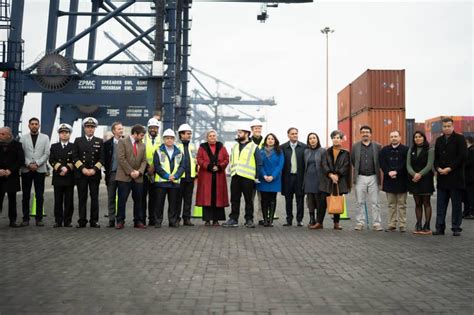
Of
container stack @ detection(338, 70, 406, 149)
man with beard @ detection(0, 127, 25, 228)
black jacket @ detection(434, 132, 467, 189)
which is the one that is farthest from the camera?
container stack @ detection(338, 70, 406, 149)

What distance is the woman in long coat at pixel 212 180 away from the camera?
9734 mm

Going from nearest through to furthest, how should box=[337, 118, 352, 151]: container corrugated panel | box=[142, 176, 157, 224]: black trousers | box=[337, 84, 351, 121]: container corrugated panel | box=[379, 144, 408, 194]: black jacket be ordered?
box=[379, 144, 408, 194]: black jacket, box=[142, 176, 157, 224]: black trousers, box=[337, 118, 352, 151]: container corrugated panel, box=[337, 84, 351, 121]: container corrugated panel

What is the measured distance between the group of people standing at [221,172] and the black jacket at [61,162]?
2cm

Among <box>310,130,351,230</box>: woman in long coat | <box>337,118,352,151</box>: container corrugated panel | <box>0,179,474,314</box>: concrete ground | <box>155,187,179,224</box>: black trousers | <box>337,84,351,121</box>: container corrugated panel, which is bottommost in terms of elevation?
<box>0,179,474,314</box>: concrete ground

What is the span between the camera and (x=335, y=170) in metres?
9.36

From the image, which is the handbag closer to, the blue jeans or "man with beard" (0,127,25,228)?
the blue jeans

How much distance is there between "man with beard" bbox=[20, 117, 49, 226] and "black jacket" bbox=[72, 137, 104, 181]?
1.85ft

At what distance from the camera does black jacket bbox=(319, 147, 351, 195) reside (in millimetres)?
9344

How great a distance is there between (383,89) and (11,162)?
15.3 meters

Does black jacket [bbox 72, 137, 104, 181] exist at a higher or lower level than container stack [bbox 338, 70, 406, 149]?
lower

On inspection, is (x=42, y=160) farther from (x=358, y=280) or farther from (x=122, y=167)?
(x=358, y=280)

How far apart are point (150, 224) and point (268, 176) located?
2.20 m

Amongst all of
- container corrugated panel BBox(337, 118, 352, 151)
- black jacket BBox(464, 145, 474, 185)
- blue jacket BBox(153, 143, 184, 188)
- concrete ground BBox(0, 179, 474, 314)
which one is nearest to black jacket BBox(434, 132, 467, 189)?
concrete ground BBox(0, 179, 474, 314)

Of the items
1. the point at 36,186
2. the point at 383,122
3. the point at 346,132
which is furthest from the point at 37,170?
the point at 346,132
